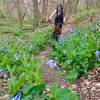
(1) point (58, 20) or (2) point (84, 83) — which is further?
(1) point (58, 20)

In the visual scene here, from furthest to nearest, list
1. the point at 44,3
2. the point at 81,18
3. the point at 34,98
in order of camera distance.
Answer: the point at 44,3, the point at 81,18, the point at 34,98

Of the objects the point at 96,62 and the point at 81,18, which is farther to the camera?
the point at 81,18

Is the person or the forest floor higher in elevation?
the forest floor

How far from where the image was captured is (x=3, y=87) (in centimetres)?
551

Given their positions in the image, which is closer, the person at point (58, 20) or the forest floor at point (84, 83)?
the forest floor at point (84, 83)

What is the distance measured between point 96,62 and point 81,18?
15.4 meters

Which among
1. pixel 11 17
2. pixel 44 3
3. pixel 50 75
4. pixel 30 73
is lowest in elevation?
pixel 11 17

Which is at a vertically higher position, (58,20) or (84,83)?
(84,83)

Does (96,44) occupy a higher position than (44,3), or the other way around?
(96,44)

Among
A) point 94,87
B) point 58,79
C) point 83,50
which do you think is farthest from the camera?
point 83,50

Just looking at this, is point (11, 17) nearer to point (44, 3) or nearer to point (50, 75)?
point (44, 3)

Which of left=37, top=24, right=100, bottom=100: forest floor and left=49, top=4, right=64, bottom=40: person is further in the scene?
left=49, top=4, right=64, bottom=40: person

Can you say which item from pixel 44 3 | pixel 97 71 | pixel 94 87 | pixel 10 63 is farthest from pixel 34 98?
pixel 44 3

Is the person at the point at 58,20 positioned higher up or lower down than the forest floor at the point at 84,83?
lower down
